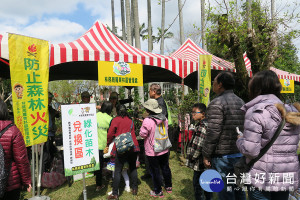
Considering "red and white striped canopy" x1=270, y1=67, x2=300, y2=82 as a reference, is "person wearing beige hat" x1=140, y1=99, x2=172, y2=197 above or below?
below

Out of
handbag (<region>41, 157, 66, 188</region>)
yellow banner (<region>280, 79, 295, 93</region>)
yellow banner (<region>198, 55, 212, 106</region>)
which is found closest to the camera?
handbag (<region>41, 157, 66, 188</region>)

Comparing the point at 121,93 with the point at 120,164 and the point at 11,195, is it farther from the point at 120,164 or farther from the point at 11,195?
the point at 11,195

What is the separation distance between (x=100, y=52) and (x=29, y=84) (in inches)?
61.5

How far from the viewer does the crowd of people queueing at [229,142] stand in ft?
4.71

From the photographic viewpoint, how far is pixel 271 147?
1442 millimetres

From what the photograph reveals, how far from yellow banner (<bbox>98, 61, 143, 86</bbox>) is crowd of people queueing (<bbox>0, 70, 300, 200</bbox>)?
2.07 feet

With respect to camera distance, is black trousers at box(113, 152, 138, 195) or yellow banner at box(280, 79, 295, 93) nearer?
black trousers at box(113, 152, 138, 195)

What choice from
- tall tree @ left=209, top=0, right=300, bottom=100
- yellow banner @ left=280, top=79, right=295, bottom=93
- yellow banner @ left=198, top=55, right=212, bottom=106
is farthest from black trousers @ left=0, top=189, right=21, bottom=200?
yellow banner @ left=280, top=79, right=295, bottom=93

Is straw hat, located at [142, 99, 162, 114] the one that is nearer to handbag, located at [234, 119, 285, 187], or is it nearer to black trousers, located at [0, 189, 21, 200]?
handbag, located at [234, 119, 285, 187]

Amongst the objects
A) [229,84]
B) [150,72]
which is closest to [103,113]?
[229,84]

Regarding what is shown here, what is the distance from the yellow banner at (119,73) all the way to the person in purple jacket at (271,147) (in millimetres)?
2744

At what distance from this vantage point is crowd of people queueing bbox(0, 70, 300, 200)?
4.71 feet

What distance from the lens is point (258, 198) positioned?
5.01 feet

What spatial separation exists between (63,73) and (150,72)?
8.93 ft
